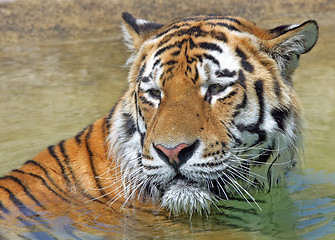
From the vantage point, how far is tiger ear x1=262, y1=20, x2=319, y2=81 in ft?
9.27

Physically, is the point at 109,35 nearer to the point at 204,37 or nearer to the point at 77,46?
the point at 77,46

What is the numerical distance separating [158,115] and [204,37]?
51 centimetres

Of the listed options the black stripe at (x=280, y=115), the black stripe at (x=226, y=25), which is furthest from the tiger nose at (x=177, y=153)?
the black stripe at (x=226, y=25)

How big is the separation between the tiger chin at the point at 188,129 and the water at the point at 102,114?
12 centimetres

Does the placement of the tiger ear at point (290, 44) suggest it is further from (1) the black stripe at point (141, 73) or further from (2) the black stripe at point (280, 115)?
(1) the black stripe at point (141, 73)

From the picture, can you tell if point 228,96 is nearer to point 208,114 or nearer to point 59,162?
point 208,114

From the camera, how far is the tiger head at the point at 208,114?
8.61ft

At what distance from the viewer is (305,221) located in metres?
2.98

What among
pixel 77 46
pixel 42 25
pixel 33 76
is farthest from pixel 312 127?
pixel 42 25

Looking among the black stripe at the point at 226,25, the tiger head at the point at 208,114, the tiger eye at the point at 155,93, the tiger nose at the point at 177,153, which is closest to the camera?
the tiger nose at the point at 177,153

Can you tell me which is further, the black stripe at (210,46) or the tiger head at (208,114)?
the black stripe at (210,46)

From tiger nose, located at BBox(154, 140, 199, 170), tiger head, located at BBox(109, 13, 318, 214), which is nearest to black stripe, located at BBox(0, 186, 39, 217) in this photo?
tiger head, located at BBox(109, 13, 318, 214)

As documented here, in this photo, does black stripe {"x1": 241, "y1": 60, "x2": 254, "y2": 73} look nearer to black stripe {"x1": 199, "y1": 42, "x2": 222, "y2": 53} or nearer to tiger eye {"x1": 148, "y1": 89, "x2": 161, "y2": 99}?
A: black stripe {"x1": 199, "y1": 42, "x2": 222, "y2": 53}

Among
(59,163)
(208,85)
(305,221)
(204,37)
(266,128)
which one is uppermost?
(204,37)
